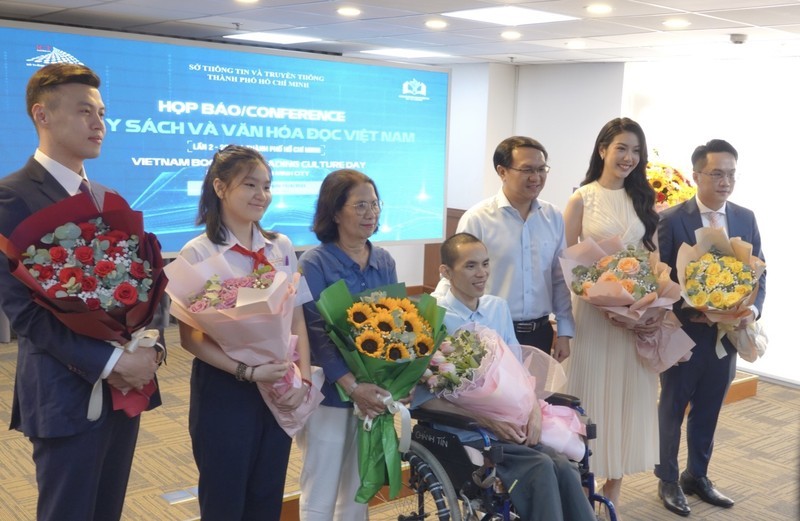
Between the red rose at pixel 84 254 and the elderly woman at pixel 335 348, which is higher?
the red rose at pixel 84 254

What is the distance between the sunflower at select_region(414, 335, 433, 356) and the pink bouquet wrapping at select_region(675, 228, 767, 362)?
1392mm

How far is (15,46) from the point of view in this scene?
5578 mm

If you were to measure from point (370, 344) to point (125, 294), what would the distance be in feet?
2.51

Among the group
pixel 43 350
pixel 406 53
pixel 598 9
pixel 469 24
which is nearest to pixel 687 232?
pixel 598 9

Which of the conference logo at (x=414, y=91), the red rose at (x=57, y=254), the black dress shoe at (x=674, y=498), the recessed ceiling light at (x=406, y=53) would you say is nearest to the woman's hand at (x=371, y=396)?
the red rose at (x=57, y=254)

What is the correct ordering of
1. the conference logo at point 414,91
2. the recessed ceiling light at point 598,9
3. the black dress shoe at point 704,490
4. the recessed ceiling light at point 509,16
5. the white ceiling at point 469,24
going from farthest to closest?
Result: 1. the conference logo at point 414,91
2. the recessed ceiling light at point 509,16
3. the white ceiling at point 469,24
4. the recessed ceiling light at point 598,9
5. the black dress shoe at point 704,490

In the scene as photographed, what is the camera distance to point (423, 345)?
8.57 ft

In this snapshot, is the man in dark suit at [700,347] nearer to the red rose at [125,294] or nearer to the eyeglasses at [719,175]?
the eyeglasses at [719,175]

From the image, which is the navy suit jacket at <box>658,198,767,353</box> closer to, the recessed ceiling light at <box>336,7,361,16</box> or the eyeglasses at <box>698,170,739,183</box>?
the eyeglasses at <box>698,170,739,183</box>

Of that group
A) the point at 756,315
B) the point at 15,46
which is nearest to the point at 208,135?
the point at 15,46

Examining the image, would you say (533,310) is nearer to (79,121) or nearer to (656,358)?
A: (656,358)

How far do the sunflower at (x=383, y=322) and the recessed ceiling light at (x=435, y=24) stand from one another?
3.84 m

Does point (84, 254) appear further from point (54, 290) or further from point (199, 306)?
point (199, 306)

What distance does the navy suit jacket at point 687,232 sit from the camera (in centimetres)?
374
